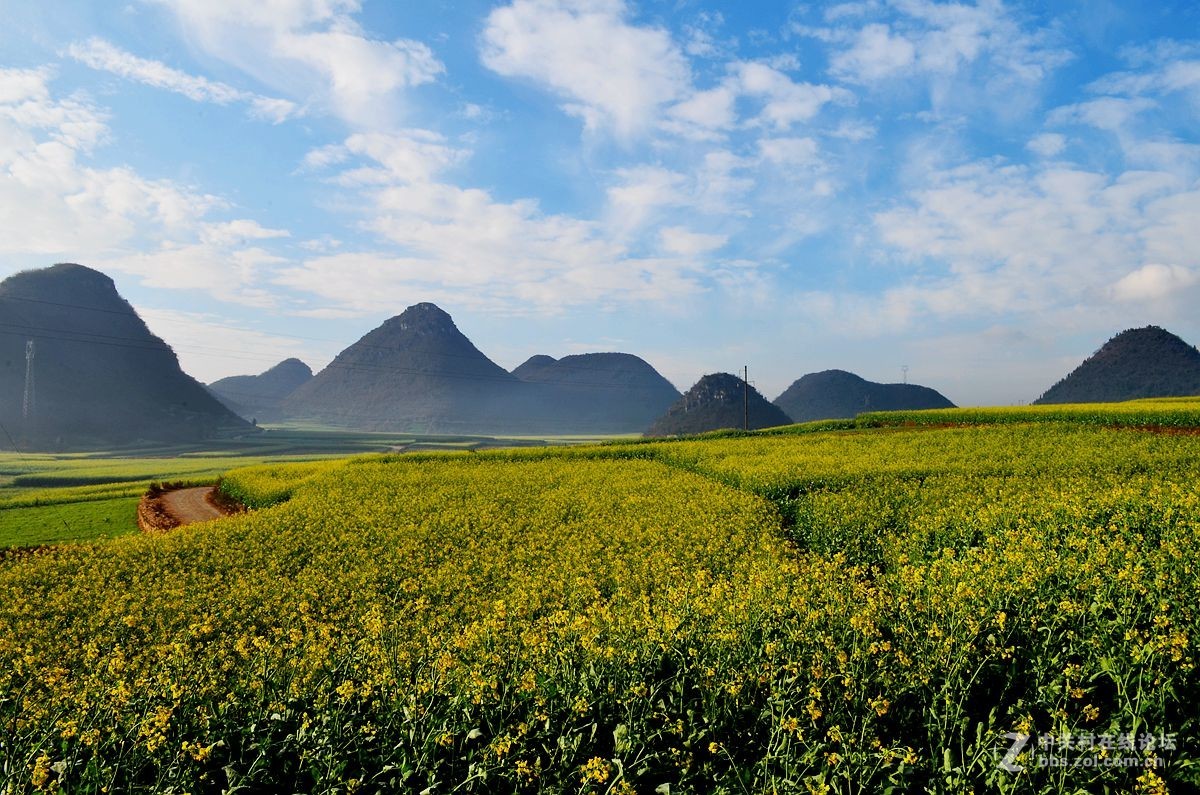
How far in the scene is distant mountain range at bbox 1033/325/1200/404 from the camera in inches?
6545

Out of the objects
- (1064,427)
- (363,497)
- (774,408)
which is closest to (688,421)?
(774,408)

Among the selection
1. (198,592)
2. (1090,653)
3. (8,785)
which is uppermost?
(1090,653)

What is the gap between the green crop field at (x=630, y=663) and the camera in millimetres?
4168

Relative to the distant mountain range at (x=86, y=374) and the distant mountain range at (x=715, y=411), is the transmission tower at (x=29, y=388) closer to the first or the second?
the distant mountain range at (x=86, y=374)

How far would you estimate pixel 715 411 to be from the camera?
152625mm

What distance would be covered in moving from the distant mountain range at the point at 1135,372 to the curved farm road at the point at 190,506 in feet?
661

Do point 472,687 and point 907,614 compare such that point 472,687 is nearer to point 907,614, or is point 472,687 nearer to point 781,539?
point 907,614

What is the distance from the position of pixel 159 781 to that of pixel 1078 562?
1004 centimetres

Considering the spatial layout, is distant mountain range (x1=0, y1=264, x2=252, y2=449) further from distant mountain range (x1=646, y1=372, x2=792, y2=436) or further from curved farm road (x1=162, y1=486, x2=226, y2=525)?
curved farm road (x1=162, y1=486, x2=226, y2=525)

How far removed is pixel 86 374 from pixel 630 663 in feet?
571

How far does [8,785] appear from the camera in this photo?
393 centimetres

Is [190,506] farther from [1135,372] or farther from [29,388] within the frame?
[1135,372]

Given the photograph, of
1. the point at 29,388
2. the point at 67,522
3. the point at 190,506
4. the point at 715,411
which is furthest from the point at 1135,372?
the point at 29,388

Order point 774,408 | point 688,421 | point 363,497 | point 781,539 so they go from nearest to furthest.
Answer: point 781,539
point 363,497
point 688,421
point 774,408
